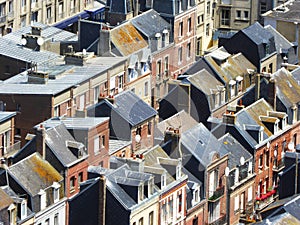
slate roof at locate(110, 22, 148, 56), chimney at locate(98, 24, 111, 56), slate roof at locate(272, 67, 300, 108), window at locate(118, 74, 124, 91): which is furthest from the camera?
slate roof at locate(110, 22, 148, 56)

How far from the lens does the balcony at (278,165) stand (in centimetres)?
15785

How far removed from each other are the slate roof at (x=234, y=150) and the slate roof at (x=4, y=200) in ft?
80.4

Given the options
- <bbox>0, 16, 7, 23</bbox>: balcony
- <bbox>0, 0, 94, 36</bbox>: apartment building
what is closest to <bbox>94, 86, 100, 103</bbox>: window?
<bbox>0, 0, 94, 36</bbox>: apartment building

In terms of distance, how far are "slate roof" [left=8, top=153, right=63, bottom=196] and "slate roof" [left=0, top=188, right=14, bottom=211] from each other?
10.4 feet

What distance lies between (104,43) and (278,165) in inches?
787

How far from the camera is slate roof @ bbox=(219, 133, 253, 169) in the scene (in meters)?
151

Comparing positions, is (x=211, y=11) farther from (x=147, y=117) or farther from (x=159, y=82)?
(x=147, y=117)

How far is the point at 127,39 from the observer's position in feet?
559

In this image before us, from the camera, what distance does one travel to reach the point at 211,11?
198 metres

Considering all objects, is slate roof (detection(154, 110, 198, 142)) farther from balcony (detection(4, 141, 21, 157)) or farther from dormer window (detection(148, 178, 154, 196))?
dormer window (detection(148, 178, 154, 196))

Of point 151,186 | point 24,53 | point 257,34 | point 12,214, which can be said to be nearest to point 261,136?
point 151,186

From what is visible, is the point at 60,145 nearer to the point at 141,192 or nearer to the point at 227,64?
the point at 141,192

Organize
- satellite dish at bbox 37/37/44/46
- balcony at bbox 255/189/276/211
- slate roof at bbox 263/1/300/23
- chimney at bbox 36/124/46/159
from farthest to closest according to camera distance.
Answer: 1. slate roof at bbox 263/1/300/23
2. satellite dish at bbox 37/37/44/46
3. balcony at bbox 255/189/276/211
4. chimney at bbox 36/124/46/159

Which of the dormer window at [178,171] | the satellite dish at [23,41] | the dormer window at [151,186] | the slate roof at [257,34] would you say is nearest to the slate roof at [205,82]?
the slate roof at [257,34]
